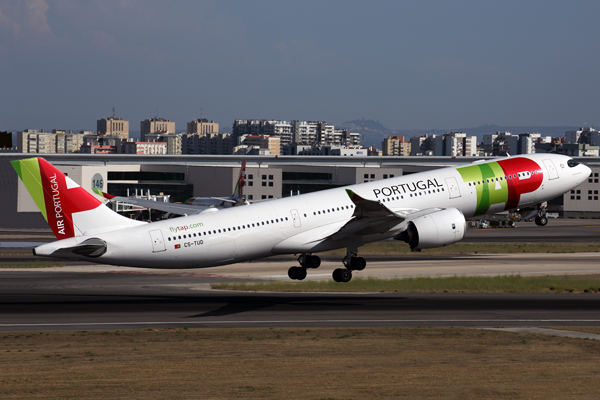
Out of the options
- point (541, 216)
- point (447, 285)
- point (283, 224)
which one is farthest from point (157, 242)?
point (541, 216)

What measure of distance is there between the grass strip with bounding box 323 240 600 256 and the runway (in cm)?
3133

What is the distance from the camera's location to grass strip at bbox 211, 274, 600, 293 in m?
53.5

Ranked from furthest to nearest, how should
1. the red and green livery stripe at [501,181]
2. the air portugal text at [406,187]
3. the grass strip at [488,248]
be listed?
the grass strip at [488,248]
the red and green livery stripe at [501,181]
the air portugal text at [406,187]

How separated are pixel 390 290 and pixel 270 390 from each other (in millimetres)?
28605

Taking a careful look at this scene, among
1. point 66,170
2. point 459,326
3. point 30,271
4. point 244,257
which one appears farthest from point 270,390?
point 66,170

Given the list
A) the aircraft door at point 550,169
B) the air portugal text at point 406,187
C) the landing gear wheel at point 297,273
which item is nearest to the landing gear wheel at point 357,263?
the air portugal text at point 406,187

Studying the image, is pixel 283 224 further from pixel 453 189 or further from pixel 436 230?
pixel 453 189

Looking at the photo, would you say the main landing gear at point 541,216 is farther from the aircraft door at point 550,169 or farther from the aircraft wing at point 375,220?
the aircraft wing at point 375,220

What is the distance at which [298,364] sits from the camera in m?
30.1

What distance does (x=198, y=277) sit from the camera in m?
61.6

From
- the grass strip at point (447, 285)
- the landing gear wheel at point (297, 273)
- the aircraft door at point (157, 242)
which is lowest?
the grass strip at point (447, 285)

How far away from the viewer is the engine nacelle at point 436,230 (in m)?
44.7

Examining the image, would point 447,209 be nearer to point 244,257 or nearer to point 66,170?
point 244,257

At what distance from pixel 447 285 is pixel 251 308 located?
18.0 metres
